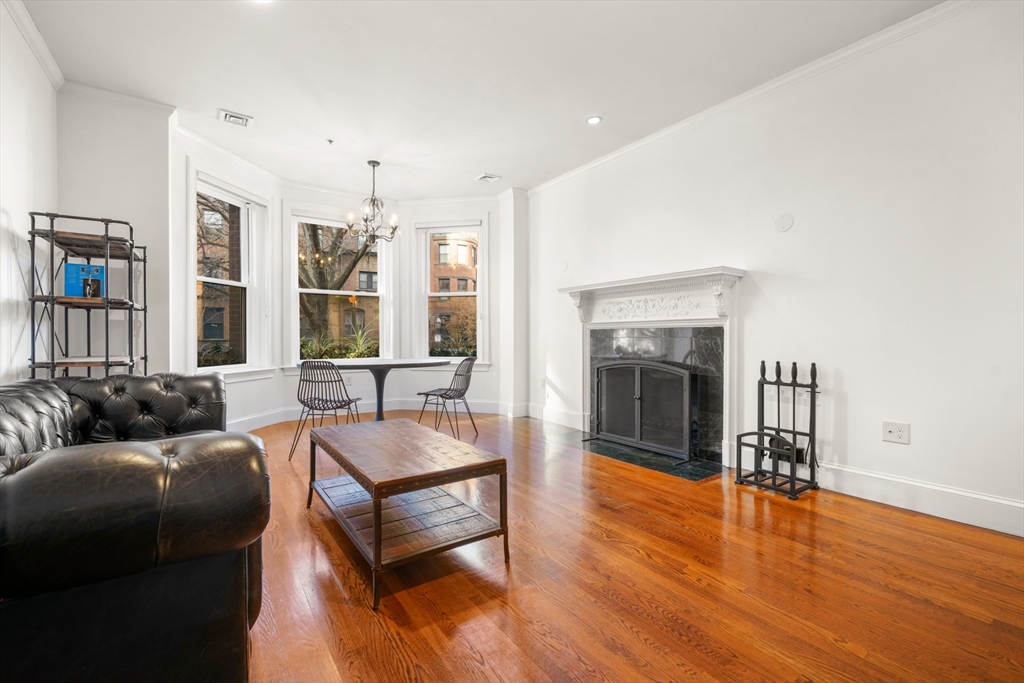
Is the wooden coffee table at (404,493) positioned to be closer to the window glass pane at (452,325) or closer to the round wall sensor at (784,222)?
the round wall sensor at (784,222)

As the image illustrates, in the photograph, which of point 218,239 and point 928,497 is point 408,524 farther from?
point 218,239

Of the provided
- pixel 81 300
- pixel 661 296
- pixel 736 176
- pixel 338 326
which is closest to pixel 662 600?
pixel 661 296

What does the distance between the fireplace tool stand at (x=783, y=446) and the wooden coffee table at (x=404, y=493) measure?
204 cm

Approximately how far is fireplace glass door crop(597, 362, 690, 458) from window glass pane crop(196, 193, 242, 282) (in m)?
4.22

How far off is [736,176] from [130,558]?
13.9ft

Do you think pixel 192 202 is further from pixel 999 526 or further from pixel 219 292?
pixel 999 526

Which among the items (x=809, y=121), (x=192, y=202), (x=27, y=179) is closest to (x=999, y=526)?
(x=809, y=121)

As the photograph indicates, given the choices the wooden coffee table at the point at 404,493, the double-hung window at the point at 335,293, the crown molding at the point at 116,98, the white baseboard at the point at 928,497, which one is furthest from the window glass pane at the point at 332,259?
the white baseboard at the point at 928,497

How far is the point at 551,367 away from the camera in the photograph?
5770 millimetres

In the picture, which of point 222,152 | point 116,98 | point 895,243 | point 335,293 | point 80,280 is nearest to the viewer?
point 895,243

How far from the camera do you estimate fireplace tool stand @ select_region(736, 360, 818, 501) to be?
3.20 metres

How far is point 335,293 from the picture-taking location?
20.6ft

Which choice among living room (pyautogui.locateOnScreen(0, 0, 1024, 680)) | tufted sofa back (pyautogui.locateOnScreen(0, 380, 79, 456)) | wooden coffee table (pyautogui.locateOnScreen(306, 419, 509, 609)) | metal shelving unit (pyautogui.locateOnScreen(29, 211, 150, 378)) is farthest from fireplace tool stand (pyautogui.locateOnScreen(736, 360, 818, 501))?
metal shelving unit (pyautogui.locateOnScreen(29, 211, 150, 378))

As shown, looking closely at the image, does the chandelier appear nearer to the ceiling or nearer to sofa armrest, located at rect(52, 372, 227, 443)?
the ceiling
